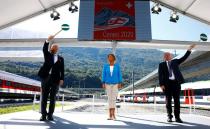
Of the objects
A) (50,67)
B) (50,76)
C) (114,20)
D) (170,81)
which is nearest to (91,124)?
(50,76)

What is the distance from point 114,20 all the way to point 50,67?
143 inches

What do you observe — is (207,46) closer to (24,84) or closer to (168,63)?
(168,63)

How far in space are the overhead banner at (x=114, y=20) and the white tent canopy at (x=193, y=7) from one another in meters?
1.64

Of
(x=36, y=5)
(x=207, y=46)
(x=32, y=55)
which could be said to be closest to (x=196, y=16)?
(x=207, y=46)

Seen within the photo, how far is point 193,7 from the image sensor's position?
9141mm

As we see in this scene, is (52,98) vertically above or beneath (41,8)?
beneath

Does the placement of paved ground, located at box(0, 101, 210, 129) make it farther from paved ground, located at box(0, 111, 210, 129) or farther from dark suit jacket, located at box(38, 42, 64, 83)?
dark suit jacket, located at box(38, 42, 64, 83)

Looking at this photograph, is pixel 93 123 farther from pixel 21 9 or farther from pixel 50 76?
pixel 21 9

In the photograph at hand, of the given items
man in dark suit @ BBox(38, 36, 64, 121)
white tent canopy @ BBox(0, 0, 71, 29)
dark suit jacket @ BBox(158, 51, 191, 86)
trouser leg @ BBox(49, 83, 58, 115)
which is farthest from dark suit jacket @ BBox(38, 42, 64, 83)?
white tent canopy @ BBox(0, 0, 71, 29)

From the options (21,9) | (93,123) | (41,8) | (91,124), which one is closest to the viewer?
(91,124)

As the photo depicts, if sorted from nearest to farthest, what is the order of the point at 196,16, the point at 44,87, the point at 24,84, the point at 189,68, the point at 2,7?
the point at 44,87 < the point at 2,7 < the point at 196,16 < the point at 24,84 < the point at 189,68

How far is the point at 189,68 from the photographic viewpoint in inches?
1547

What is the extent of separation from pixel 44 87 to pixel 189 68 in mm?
36048

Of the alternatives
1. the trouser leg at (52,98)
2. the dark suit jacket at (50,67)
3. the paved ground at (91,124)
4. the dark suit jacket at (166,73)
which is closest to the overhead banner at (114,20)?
the dark suit jacket at (166,73)
